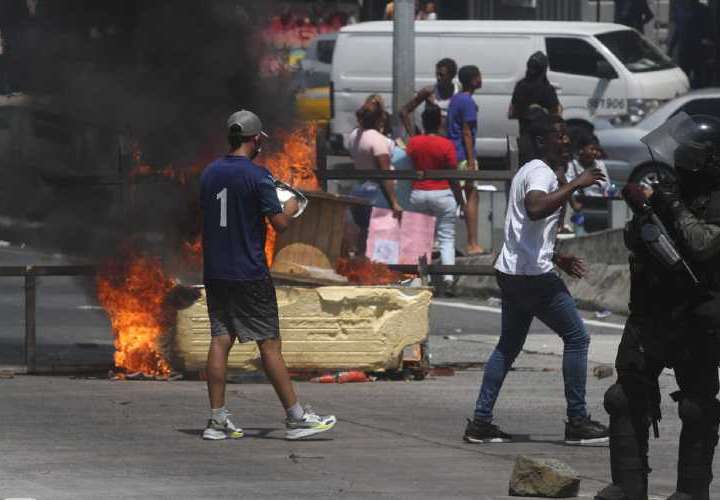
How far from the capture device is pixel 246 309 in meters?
9.56

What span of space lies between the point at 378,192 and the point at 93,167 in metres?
3.11

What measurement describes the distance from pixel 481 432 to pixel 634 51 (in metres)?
16.9

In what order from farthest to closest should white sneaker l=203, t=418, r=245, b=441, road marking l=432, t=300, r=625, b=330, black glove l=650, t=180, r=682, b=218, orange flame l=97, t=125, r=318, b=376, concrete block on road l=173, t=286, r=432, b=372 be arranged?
road marking l=432, t=300, r=625, b=330 → orange flame l=97, t=125, r=318, b=376 → concrete block on road l=173, t=286, r=432, b=372 → white sneaker l=203, t=418, r=245, b=441 → black glove l=650, t=180, r=682, b=218

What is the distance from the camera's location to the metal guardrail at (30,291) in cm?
1177

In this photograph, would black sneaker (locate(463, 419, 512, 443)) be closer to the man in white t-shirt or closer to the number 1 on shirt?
the man in white t-shirt

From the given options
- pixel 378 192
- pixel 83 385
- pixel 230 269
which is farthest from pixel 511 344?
pixel 378 192

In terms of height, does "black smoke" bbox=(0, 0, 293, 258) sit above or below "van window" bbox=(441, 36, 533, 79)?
below

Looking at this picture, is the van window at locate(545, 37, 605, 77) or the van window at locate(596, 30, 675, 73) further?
the van window at locate(596, 30, 675, 73)

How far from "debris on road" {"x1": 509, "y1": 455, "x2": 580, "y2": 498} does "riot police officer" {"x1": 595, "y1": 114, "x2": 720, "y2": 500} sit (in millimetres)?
463

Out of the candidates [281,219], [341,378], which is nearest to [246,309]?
[281,219]

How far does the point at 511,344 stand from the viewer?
32.1ft

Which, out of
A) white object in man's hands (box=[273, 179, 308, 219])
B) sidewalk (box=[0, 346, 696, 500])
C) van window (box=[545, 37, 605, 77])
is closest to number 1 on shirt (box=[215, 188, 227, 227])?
white object in man's hands (box=[273, 179, 308, 219])

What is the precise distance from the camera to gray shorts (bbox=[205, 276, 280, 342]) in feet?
31.3

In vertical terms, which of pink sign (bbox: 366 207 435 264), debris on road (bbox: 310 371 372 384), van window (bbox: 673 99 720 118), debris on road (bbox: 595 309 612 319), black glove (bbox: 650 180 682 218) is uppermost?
van window (bbox: 673 99 720 118)
